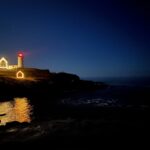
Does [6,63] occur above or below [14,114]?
above

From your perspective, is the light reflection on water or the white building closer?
the light reflection on water

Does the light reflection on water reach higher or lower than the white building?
lower

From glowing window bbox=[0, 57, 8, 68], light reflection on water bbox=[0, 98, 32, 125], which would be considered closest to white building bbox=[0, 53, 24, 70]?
glowing window bbox=[0, 57, 8, 68]

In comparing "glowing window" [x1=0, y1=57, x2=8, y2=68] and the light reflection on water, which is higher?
"glowing window" [x1=0, y1=57, x2=8, y2=68]

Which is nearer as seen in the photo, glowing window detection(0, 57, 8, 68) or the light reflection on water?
the light reflection on water

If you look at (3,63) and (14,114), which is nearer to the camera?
(14,114)

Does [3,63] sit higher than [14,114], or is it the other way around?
[3,63]

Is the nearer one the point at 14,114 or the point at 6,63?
the point at 14,114

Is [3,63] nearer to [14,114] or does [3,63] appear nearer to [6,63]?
[6,63]

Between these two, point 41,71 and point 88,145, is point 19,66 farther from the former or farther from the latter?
point 88,145

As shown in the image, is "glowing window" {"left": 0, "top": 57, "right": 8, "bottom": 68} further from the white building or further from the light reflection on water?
the light reflection on water

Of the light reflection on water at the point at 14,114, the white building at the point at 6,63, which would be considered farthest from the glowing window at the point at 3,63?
the light reflection on water at the point at 14,114

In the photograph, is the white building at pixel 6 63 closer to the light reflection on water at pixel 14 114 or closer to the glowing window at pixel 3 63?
the glowing window at pixel 3 63

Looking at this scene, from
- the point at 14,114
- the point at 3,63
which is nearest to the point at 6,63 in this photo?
the point at 3,63
